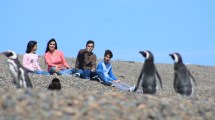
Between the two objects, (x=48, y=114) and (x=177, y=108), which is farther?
(x=177, y=108)

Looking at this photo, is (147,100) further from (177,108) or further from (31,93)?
(31,93)

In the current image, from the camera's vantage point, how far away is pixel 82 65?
47.5ft

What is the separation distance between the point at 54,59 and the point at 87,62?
0.99 metres

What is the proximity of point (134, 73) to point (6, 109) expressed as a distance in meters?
15.9

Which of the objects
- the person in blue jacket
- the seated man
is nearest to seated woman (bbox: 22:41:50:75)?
the seated man

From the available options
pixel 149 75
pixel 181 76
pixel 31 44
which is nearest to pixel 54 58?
pixel 31 44

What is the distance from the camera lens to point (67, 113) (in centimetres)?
665

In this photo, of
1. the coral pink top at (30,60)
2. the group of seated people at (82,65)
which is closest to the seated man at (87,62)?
the group of seated people at (82,65)

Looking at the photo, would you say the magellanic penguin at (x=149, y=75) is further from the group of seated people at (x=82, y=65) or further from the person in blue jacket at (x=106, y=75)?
the person in blue jacket at (x=106, y=75)

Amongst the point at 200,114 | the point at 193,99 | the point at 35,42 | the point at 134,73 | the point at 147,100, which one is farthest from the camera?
the point at 134,73

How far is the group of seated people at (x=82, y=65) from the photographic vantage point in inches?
540

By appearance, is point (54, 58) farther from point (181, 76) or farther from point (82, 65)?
point (181, 76)

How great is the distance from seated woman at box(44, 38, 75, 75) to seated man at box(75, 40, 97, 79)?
379 millimetres

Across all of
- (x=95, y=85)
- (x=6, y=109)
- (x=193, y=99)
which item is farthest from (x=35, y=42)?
(x=6, y=109)
